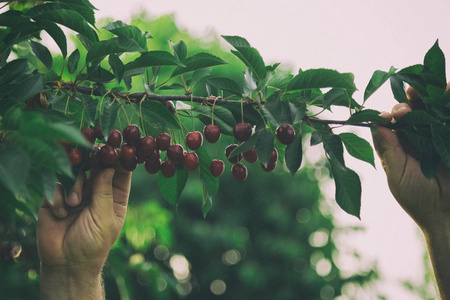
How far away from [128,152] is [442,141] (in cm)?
110

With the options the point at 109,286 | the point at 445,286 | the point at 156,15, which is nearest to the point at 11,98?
the point at 445,286

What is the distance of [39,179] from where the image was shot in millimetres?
1006

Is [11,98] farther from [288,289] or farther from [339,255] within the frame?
[339,255]

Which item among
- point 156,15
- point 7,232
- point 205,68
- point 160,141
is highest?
point 205,68

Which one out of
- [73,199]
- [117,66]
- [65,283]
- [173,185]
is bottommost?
[65,283]

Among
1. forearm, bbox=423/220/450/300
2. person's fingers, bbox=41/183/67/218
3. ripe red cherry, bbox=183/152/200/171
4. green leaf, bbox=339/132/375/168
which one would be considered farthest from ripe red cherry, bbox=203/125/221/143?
forearm, bbox=423/220/450/300

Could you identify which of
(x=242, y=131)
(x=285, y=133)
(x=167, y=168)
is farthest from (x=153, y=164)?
(x=285, y=133)

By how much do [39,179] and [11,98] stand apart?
46 cm

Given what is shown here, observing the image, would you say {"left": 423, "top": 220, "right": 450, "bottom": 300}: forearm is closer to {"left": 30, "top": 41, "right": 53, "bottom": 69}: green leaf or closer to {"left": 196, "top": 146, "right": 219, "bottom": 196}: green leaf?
{"left": 196, "top": 146, "right": 219, "bottom": 196}: green leaf

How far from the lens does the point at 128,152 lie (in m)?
1.61

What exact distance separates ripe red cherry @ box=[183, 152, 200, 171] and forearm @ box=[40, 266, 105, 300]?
2.71ft

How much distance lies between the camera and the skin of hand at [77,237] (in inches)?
79.4

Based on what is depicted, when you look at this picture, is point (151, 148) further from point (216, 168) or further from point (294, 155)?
point (294, 155)

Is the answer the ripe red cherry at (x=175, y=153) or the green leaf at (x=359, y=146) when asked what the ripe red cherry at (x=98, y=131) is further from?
the green leaf at (x=359, y=146)
